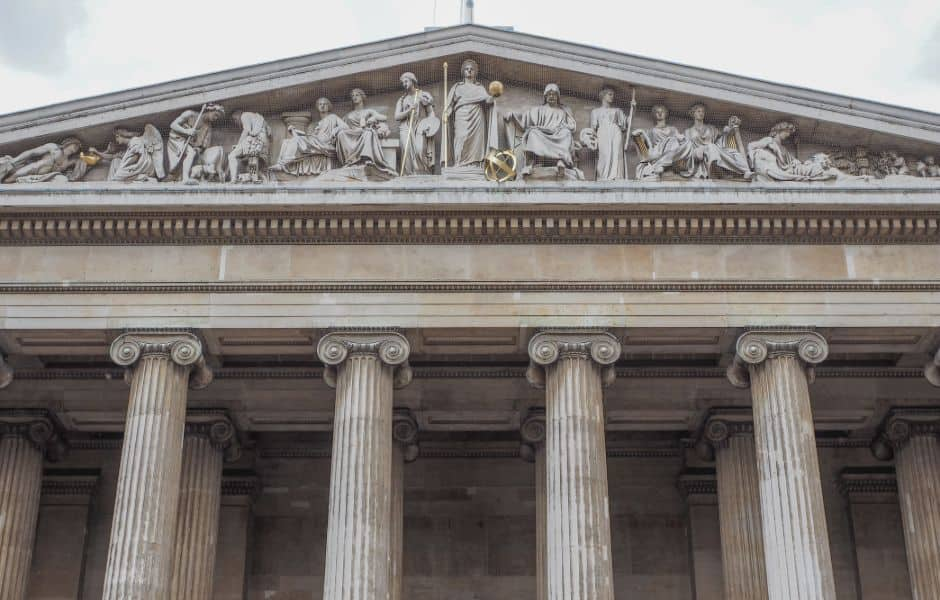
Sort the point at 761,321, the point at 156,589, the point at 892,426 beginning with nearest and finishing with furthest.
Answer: the point at 156,589 < the point at 761,321 < the point at 892,426

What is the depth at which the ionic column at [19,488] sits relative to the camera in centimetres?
3086

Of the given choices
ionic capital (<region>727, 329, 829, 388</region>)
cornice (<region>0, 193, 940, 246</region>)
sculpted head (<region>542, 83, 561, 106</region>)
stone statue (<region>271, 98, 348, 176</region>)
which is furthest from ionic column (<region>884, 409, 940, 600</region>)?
stone statue (<region>271, 98, 348, 176</region>)

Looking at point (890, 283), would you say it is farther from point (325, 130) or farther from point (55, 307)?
point (55, 307)

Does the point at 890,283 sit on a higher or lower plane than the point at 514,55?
lower

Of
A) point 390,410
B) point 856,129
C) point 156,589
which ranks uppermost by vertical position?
point 856,129

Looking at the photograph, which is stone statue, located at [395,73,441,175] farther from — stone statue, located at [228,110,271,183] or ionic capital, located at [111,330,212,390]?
ionic capital, located at [111,330,212,390]

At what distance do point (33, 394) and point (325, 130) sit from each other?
28.6 ft

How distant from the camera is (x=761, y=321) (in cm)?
2870

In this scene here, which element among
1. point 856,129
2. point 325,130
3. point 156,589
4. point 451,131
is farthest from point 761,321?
point 156,589

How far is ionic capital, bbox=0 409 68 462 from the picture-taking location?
32.3 metres

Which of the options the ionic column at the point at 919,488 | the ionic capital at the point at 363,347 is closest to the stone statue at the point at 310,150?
the ionic capital at the point at 363,347

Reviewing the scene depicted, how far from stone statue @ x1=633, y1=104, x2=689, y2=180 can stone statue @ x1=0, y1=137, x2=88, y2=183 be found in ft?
35.8

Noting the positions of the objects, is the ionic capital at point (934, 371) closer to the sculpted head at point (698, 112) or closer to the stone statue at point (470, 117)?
the sculpted head at point (698, 112)

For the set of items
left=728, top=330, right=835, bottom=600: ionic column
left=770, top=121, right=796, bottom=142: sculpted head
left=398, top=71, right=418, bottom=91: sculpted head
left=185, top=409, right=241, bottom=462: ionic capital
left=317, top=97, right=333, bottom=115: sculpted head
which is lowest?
left=728, top=330, right=835, bottom=600: ionic column
